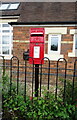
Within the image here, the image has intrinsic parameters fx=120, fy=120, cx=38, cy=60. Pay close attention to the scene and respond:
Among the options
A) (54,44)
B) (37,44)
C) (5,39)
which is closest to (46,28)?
(54,44)

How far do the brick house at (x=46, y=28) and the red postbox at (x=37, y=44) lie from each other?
3.64m

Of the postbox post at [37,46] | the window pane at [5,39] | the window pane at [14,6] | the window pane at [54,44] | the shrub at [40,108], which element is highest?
the window pane at [14,6]

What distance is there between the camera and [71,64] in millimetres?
6453

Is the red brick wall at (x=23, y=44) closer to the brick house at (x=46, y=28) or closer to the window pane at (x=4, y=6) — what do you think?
the brick house at (x=46, y=28)

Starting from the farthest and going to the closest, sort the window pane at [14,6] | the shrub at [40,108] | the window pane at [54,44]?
the window pane at [14,6], the window pane at [54,44], the shrub at [40,108]

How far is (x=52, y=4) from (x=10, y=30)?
314cm

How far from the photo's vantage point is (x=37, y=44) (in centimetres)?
231

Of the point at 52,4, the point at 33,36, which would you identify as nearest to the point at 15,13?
the point at 52,4

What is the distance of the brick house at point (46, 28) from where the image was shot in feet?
20.8

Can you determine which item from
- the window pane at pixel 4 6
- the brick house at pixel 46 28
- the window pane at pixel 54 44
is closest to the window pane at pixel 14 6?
the brick house at pixel 46 28

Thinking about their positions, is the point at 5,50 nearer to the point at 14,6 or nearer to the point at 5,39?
the point at 5,39

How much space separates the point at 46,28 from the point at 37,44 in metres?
4.31

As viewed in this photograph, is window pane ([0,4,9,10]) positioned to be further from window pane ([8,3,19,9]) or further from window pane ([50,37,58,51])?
window pane ([50,37,58,51])

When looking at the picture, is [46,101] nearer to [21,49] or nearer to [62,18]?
[21,49]
